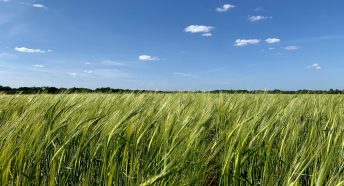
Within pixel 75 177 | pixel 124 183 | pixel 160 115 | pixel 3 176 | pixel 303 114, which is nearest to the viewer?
pixel 3 176

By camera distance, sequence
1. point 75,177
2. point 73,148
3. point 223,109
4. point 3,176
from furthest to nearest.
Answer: point 223,109, point 73,148, point 75,177, point 3,176

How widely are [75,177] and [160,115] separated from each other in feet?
2.24

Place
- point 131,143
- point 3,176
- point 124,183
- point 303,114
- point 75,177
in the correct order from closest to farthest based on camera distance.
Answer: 1. point 3,176
2. point 124,183
3. point 75,177
4. point 131,143
5. point 303,114

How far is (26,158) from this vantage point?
1.45 metres

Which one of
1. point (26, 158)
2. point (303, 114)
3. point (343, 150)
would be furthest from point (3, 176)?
point (303, 114)

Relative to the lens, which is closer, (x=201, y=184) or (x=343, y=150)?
(x=201, y=184)

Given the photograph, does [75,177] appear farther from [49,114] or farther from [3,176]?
[49,114]

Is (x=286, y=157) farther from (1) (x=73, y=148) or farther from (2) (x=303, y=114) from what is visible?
(2) (x=303, y=114)

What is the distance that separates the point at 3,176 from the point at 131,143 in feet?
1.92

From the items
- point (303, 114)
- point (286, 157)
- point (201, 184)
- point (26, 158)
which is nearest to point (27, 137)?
point (26, 158)

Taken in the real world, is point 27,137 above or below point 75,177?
above

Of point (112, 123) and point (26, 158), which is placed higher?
point (112, 123)

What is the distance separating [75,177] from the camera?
1556 mm

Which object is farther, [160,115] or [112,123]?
[160,115]
